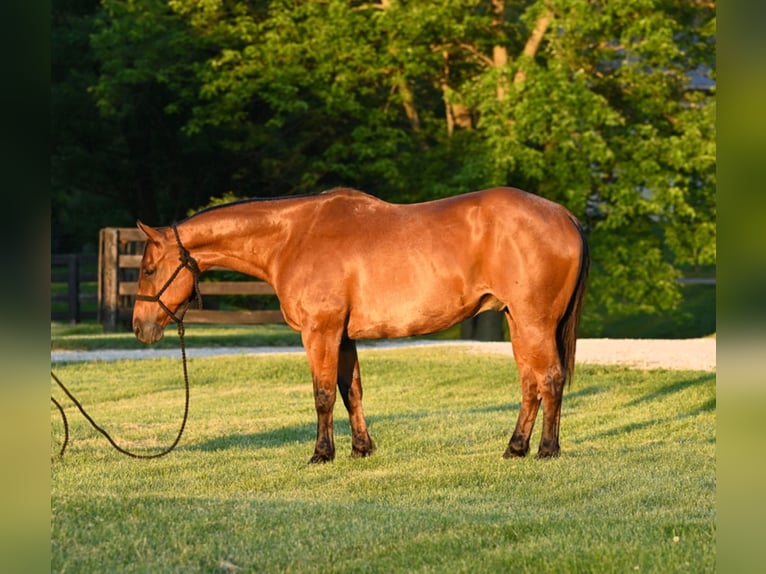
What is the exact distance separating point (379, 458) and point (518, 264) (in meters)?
1.85

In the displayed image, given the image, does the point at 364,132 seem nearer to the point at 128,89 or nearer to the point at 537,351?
the point at 128,89

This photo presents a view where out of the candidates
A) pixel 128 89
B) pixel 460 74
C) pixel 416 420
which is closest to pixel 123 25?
pixel 128 89

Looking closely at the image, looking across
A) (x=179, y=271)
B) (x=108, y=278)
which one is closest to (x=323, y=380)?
(x=179, y=271)

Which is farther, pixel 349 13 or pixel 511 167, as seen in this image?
pixel 349 13

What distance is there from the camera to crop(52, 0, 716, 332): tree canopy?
75.8 feet

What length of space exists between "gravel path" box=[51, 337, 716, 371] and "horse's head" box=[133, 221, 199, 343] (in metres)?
9.28

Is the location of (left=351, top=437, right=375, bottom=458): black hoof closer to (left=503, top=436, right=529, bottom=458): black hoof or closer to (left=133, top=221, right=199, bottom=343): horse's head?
(left=503, top=436, right=529, bottom=458): black hoof

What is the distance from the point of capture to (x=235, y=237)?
30.2 feet

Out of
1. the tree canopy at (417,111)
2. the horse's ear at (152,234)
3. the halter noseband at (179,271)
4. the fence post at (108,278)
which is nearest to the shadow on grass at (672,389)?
the halter noseband at (179,271)

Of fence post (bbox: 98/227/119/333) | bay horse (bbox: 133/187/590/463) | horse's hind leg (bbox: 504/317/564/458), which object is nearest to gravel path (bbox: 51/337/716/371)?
fence post (bbox: 98/227/119/333)

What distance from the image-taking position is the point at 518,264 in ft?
28.8

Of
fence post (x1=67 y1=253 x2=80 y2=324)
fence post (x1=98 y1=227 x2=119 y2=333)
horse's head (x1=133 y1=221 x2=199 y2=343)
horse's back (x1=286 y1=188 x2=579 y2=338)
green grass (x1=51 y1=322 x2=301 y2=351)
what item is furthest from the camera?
fence post (x1=67 y1=253 x2=80 y2=324)

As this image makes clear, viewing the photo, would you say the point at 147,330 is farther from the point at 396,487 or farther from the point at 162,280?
the point at 396,487

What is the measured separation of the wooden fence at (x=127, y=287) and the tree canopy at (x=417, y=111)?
10.5 feet
